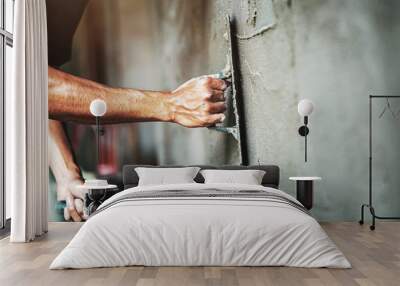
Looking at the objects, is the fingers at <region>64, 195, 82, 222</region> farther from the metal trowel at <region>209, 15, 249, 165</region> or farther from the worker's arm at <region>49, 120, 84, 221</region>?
the metal trowel at <region>209, 15, 249, 165</region>

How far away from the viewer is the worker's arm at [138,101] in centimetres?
765

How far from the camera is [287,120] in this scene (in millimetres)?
7625

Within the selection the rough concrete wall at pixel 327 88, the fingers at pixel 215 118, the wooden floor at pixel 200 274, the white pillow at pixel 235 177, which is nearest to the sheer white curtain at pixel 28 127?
the wooden floor at pixel 200 274

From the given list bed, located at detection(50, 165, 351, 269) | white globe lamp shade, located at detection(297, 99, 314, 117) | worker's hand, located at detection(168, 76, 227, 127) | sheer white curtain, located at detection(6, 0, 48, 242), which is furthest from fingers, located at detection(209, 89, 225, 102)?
bed, located at detection(50, 165, 351, 269)

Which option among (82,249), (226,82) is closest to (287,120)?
(226,82)

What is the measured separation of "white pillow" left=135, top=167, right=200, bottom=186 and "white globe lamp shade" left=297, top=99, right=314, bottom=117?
4.90 ft

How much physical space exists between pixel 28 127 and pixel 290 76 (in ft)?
11.0

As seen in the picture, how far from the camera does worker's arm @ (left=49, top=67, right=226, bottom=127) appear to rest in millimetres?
7648

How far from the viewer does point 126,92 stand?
771 centimetres

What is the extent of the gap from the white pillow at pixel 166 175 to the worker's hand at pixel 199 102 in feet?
2.53

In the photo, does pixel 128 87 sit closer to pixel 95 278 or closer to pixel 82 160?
pixel 82 160

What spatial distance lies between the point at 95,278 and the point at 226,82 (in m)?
3.99

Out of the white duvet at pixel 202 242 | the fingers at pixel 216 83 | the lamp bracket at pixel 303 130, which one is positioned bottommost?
the white duvet at pixel 202 242

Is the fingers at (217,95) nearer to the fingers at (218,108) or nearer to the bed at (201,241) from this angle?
the fingers at (218,108)
